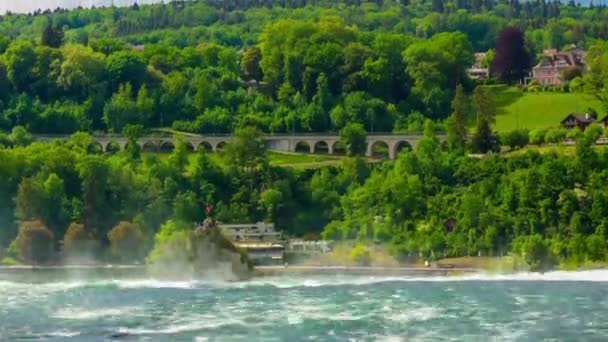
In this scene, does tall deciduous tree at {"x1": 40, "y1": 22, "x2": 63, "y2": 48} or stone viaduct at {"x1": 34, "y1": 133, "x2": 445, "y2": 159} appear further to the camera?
tall deciduous tree at {"x1": 40, "y1": 22, "x2": 63, "y2": 48}

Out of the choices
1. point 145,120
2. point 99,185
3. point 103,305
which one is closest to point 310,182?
point 99,185

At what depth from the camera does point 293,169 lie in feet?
289

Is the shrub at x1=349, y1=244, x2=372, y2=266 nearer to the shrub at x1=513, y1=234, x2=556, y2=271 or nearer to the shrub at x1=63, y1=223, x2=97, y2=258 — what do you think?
the shrub at x1=513, y1=234, x2=556, y2=271

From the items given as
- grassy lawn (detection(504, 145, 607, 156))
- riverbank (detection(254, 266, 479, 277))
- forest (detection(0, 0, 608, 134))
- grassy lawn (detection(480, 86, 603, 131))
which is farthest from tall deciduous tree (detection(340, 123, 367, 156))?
riverbank (detection(254, 266, 479, 277))

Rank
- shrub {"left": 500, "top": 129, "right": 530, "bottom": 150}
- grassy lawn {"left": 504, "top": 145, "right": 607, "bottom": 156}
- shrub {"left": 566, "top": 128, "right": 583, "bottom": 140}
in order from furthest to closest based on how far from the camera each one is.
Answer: shrub {"left": 500, "top": 129, "right": 530, "bottom": 150} < shrub {"left": 566, "top": 128, "right": 583, "bottom": 140} < grassy lawn {"left": 504, "top": 145, "right": 607, "bottom": 156}

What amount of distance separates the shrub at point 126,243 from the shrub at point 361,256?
11145 mm

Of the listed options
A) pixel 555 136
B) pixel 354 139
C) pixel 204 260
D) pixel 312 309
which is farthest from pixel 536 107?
pixel 312 309

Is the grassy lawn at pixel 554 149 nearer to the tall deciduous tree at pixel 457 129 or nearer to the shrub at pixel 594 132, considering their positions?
the shrub at pixel 594 132

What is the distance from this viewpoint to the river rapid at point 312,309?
1986 inches

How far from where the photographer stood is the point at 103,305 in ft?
194

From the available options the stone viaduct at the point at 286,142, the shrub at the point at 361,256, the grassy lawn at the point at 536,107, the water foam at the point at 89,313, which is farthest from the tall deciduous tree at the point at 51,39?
the water foam at the point at 89,313

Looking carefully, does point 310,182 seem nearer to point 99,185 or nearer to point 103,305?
point 99,185

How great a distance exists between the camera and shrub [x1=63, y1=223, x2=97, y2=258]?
75.5 metres

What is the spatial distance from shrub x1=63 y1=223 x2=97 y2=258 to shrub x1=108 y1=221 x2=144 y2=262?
1440mm
